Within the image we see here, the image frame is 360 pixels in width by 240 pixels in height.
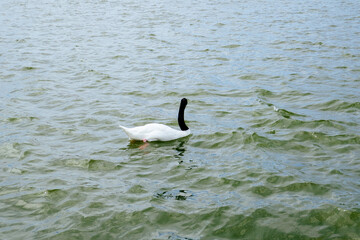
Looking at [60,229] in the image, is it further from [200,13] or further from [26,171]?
[200,13]

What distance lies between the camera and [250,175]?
9.59m

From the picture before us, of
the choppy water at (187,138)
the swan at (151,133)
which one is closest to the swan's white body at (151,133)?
the swan at (151,133)

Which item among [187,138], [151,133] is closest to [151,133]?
[151,133]

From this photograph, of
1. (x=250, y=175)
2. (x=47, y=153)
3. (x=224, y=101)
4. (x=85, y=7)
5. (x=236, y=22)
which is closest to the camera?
(x=250, y=175)

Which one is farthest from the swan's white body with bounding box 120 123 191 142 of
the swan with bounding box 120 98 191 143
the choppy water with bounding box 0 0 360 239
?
the choppy water with bounding box 0 0 360 239

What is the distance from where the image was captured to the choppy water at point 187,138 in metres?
8.05

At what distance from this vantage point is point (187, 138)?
1173cm

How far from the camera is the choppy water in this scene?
805 centimetres

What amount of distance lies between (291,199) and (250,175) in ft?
3.96

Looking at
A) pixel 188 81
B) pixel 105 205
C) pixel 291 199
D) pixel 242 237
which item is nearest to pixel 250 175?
pixel 291 199

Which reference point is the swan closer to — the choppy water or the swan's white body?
the swan's white body

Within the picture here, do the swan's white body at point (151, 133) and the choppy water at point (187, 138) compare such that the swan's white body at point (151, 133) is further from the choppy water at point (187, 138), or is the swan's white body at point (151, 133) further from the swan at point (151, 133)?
the choppy water at point (187, 138)

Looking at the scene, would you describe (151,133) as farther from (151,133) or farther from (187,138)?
(187,138)

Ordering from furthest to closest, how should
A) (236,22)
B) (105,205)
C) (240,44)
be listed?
(236,22)
(240,44)
(105,205)
